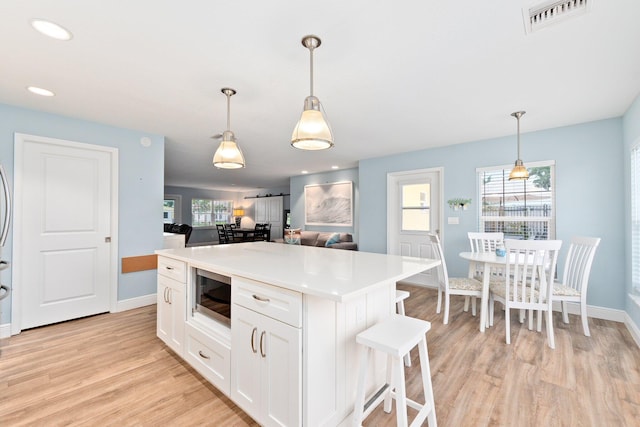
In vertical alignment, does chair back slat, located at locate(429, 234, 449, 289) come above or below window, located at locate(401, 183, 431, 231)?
below

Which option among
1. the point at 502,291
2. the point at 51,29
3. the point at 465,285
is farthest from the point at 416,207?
the point at 51,29

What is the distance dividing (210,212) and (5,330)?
9038 mm

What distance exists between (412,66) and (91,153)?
367 centimetres

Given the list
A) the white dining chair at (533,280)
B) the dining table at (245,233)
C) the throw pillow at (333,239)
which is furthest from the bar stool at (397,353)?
the dining table at (245,233)

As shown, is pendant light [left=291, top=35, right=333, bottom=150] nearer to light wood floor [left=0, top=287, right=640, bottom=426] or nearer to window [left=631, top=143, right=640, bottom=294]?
light wood floor [left=0, top=287, right=640, bottom=426]

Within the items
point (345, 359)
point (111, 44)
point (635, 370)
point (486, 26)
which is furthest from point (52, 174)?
point (635, 370)

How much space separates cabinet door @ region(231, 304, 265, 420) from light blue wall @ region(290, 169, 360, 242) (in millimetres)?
4925

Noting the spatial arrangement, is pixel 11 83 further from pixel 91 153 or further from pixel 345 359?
pixel 345 359

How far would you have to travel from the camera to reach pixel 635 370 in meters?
2.18

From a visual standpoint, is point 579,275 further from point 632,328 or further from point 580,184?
point 580,184

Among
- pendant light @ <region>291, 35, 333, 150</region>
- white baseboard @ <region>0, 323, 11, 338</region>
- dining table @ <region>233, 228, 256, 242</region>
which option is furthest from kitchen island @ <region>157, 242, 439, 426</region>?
dining table @ <region>233, 228, 256, 242</region>

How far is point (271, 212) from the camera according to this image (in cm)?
1073

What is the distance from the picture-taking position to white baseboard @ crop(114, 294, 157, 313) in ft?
11.5

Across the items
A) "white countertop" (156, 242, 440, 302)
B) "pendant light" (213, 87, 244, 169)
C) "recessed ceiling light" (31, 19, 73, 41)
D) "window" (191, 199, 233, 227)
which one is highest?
"recessed ceiling light" (31, 19, 73, 41)
